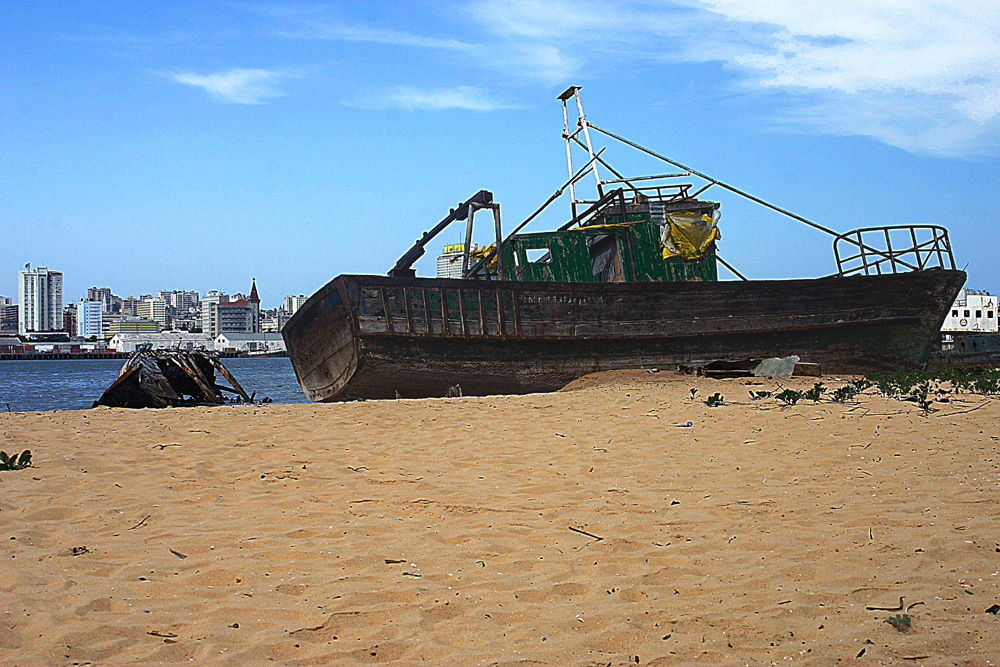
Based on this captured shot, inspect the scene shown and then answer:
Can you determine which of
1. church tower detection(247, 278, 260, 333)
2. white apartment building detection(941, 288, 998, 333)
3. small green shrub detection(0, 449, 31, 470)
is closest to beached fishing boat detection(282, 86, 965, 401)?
small green shrub detection(0, 449, 31, 470)

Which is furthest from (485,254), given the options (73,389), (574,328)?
(73,389)

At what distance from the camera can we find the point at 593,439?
661cm

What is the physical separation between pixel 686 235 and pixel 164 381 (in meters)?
11.0

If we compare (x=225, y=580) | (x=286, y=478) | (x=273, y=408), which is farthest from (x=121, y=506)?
(x=273, y=408)

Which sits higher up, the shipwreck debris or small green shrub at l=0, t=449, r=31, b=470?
the shipwreck debris

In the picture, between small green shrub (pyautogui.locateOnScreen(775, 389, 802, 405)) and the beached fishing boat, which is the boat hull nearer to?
the beached fishing boat

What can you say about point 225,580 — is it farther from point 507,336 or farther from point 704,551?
point 507,336

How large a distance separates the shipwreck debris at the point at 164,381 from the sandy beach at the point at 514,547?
26.9 feet

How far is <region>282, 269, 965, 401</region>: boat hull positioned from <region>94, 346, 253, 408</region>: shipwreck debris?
10.2ft

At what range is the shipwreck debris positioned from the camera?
14.6m

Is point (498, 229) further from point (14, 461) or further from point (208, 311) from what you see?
point (208, 311)

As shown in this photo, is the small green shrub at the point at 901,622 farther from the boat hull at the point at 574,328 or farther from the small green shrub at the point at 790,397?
the boat hull at the point at 574,328

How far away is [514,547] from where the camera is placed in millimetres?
3604

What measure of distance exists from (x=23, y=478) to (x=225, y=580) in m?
2.77
